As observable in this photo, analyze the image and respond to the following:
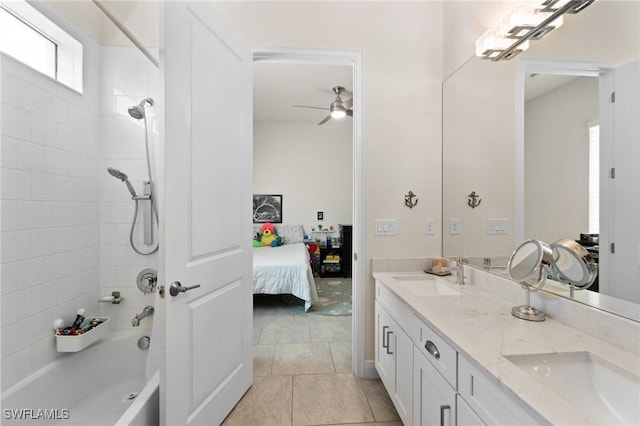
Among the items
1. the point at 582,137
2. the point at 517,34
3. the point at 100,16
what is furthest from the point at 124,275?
the point at 517,34

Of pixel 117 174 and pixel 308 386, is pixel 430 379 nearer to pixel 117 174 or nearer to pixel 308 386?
pixel 308 386

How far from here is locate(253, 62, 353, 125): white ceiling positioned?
3.24 m

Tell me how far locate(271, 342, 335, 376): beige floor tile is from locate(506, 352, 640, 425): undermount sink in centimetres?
158

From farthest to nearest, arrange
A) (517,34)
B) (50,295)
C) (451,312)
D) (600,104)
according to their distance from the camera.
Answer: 1. (50,295)
2. (517,34)
3. (451,312)
4. (600,104)

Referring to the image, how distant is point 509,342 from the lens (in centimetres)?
89

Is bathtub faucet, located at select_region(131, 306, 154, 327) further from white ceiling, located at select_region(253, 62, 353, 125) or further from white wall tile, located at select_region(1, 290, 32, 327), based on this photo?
white ceiling, located at select_region(253, 62, 353, 125)

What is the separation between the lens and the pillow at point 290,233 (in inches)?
202

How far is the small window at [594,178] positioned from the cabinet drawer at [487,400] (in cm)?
70

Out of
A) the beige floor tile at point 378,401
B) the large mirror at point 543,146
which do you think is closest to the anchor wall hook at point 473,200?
the large mirror at point 543,146

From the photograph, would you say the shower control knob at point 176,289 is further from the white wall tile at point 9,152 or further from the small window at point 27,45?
the small window at point 27,45

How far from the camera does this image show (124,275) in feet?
6.00

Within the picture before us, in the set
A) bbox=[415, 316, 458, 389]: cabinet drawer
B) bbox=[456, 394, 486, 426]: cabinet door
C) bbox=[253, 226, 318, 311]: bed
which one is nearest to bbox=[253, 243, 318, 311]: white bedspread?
bbox=[253, 226, 318, 311]: bed

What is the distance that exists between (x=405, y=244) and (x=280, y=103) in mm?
3418

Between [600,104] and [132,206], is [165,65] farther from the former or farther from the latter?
[600,104]
